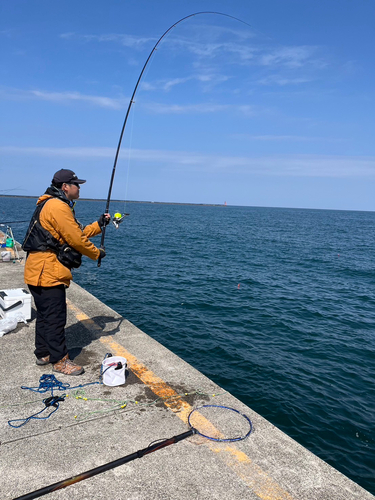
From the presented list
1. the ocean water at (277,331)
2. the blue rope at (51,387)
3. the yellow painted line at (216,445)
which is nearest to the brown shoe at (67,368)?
the blue rope at (51,387)

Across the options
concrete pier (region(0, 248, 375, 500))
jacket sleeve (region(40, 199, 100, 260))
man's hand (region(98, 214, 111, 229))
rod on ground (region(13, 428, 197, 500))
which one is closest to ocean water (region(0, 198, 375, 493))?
concrete pier (region(0, 248, 375, 500))

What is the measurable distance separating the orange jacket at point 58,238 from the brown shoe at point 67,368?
3.25 feet

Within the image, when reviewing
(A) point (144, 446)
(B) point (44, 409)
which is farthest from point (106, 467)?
(B) point (44, 409)

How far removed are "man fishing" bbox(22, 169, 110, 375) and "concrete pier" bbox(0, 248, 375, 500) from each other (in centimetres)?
52

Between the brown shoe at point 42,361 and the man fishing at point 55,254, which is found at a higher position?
the man fishing at point 55,254

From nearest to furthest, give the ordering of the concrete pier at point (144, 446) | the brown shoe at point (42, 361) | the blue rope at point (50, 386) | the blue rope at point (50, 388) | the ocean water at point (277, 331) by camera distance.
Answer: the concrete pier at point (144, 446) → the blue rope at point (50, 388) → the blue rope at point (50, 386) → the brown shoe at point (42, 361) → the ocean water at point (277, 331)

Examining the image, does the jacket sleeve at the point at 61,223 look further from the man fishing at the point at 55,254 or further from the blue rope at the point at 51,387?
the blue rope at the point at 51,387

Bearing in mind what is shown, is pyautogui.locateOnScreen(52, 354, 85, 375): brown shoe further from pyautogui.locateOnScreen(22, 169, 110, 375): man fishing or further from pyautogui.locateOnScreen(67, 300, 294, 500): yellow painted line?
pyautogui.locateOnScreen(67, 300, 294, 500): yellow painted line

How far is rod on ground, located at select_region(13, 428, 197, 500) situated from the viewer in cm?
252

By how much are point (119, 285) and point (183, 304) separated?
360cm

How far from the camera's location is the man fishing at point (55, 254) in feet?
13.1

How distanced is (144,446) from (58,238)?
2.44 metres

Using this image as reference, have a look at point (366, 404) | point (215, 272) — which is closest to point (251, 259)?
point (215, 272)

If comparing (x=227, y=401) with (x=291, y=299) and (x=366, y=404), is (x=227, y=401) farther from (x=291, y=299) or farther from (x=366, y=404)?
(x=291, y=299)
